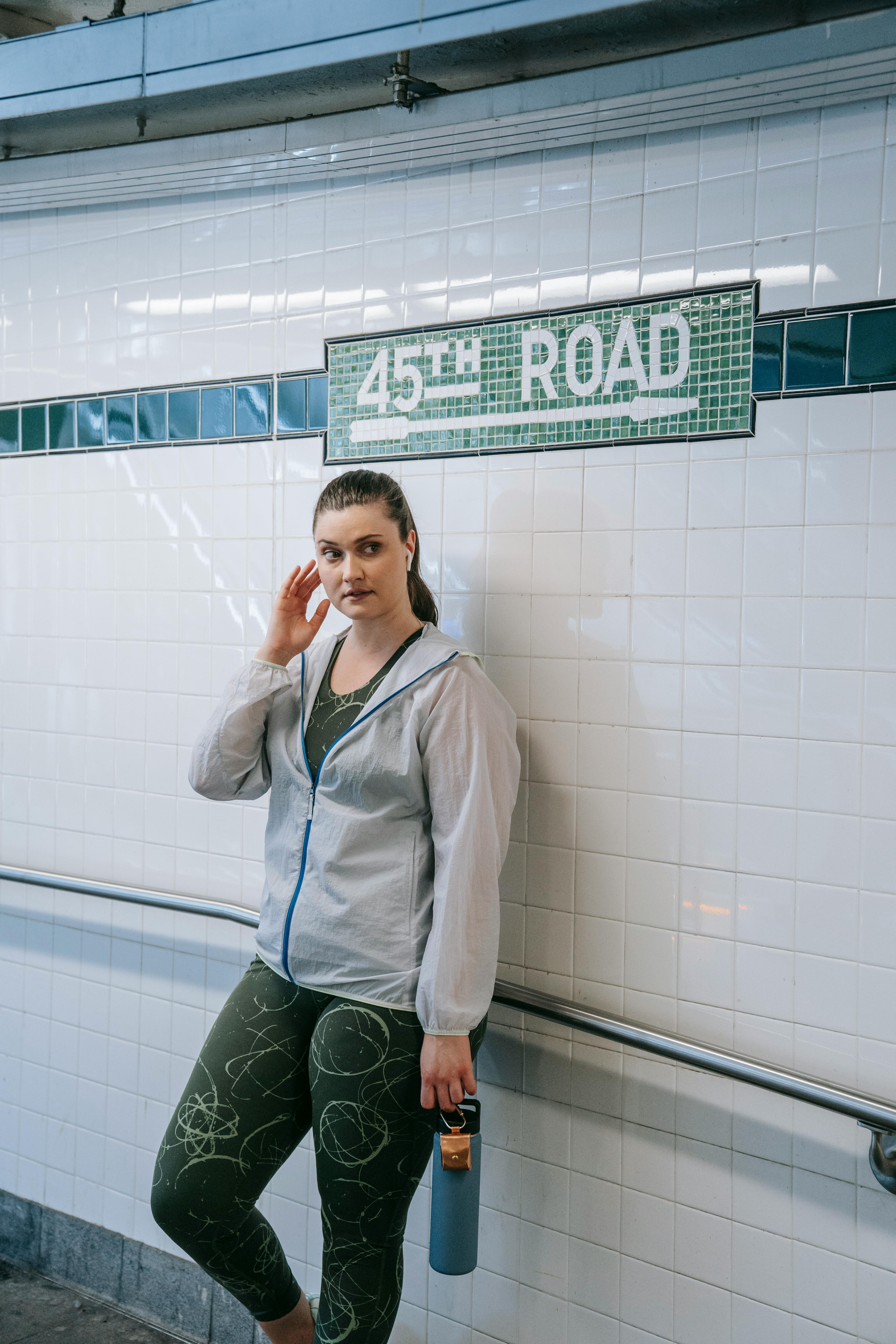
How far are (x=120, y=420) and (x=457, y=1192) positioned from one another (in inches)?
80.0

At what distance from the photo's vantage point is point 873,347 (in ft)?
6.15

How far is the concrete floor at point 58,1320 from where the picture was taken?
8.52ft

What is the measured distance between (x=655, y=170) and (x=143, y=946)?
7.36 ft

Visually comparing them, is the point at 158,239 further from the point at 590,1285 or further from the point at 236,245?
the point at 590,1285

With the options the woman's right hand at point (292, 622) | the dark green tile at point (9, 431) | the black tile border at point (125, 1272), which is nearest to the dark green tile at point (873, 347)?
the woman's right hand at point (292, 622)

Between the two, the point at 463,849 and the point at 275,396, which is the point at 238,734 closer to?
the point at 463,849

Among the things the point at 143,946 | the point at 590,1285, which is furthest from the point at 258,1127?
the point at 143,946

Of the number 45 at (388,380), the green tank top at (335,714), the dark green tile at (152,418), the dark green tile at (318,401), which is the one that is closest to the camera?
the green tank top at (335,714)

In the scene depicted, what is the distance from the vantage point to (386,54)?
6.61 ft

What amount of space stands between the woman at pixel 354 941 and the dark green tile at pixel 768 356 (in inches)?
28.1

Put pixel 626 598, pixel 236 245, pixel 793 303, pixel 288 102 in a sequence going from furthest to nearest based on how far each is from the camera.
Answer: pixel 236 245
pixel 288 102
pixel 626 598
pixel 793 303

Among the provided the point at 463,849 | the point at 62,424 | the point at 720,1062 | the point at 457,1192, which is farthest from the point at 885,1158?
the point at 62,424

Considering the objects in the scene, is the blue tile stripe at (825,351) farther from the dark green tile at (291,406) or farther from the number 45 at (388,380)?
the dark green tile at (291,406)

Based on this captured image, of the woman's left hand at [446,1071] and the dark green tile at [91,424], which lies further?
the dark green tile at [91,424]
